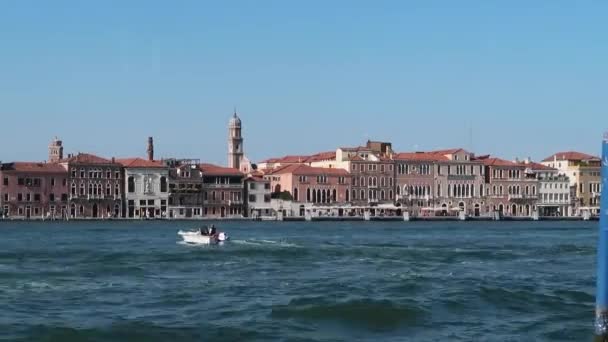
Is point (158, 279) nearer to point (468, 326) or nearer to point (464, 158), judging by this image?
point (468, 326)

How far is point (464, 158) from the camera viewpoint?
347 ft

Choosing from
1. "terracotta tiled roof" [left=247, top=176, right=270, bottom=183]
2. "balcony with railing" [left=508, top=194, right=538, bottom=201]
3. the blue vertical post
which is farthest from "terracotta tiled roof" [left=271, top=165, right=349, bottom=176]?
the blue vertical post

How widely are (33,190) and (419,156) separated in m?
32.7

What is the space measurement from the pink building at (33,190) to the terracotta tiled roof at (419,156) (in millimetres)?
28128

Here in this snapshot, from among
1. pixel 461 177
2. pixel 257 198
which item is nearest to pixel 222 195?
pixel 257 198

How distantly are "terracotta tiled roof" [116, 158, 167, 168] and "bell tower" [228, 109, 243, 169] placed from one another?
527 inches

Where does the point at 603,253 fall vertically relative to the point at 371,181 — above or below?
below

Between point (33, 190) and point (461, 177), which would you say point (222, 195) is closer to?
point (33, 190)

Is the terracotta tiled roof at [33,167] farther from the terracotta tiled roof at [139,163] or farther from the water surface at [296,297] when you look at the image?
the water surface at [296,297]

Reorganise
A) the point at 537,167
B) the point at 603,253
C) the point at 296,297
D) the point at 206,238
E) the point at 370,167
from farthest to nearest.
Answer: the point at 537,167, the point at 370,167, the point at 206,238, the point at 296,297, the point at 603,253

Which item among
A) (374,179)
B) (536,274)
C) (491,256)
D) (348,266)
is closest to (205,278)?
(348,266)

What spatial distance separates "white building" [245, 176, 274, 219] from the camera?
99562 mm

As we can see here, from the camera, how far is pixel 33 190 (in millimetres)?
91938

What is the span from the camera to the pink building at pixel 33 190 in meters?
90.9
